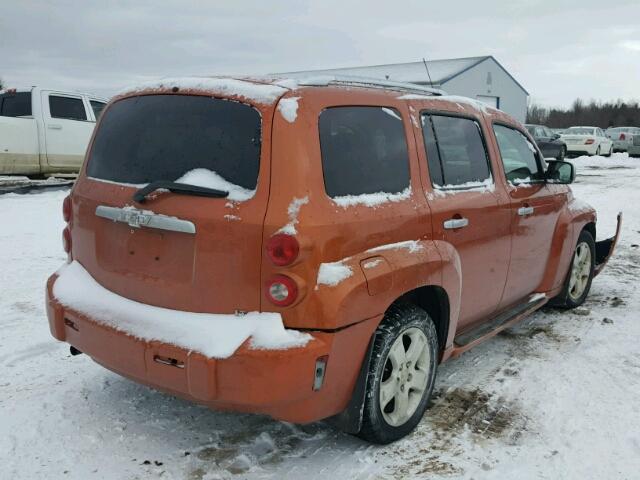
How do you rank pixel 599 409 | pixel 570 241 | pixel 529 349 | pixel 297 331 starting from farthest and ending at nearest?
pixel 570 241 < pixel 529 349 < pixel 599 409 < pixel 297 331

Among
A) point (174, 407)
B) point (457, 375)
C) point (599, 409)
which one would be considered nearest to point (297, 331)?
point (174, 407)

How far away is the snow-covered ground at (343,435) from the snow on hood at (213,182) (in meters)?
1.30

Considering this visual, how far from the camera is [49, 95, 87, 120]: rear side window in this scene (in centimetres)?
1200

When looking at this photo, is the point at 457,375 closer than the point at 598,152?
Yes

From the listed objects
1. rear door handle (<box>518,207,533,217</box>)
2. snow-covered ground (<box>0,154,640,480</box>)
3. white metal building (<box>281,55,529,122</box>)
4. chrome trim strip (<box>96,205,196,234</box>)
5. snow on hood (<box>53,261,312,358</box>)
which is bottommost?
snow-covered ground (<box>0,154,640,480</box>)

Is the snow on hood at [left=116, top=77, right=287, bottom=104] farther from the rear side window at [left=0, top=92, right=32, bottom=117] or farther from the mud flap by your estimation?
the rear side window at [left=0, top=92, right=32, bottom=117]

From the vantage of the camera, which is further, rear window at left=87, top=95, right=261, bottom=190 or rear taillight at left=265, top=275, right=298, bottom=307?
rear window at left=87, top=95, right=261, bottom=190

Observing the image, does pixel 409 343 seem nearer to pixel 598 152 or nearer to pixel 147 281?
pixel 147 281

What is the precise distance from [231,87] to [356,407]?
1.64 metres

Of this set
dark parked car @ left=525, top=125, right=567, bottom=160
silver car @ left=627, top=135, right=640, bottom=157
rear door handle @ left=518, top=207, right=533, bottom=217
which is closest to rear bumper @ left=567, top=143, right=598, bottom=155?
dark parked car @ left=525, top=125, right=567, bottom=160

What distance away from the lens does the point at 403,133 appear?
3.28 meters

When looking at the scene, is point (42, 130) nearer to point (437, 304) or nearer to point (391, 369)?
point (437, 304)

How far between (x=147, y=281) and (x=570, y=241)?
3.58 m

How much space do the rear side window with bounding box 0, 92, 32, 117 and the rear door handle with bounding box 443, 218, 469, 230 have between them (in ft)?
35.6
